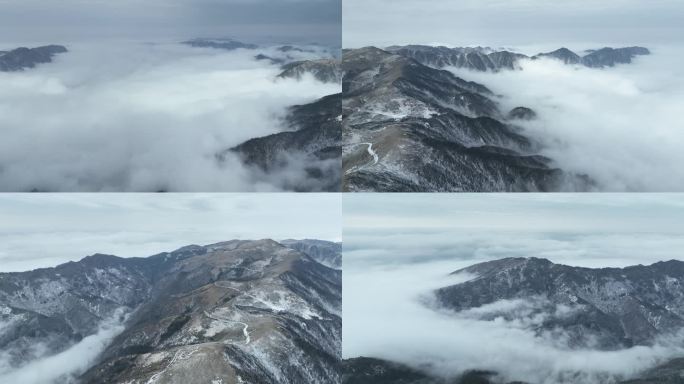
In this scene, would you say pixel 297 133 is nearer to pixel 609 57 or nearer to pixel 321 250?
pixel 321 250

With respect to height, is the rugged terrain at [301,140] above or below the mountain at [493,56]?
below

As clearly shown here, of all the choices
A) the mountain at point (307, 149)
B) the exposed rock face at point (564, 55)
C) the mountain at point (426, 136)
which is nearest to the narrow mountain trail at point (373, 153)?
the mountain at point (426, 136)

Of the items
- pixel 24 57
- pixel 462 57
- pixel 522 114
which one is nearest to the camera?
pixel 24 57

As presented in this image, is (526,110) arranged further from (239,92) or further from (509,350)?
(239,92)

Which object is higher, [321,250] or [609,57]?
[609,57]

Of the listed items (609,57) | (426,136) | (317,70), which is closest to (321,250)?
(426,136)

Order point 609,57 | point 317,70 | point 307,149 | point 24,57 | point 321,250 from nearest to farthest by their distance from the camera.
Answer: point 24,57 → point 307,149 → point 321,250 → point 317,70 → point 609,57

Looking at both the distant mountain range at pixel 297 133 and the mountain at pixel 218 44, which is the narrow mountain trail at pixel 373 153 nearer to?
the distant mountain range at pixel 297 133
